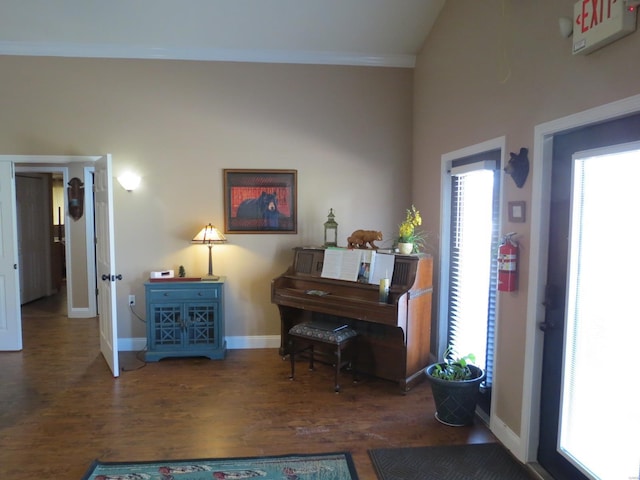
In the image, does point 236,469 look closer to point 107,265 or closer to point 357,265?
point 357,265

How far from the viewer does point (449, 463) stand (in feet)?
8.43

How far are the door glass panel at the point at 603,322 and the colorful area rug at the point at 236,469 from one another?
1.23m

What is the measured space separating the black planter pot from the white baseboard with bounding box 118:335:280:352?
1.99m

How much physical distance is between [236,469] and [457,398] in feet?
4.92

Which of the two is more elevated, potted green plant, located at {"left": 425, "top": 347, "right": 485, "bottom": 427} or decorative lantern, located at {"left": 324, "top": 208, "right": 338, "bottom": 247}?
decorative lantern, located at {"left": 324, "top": 208, "right": 338, "bottom": 247}

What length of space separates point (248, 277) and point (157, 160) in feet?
4.87

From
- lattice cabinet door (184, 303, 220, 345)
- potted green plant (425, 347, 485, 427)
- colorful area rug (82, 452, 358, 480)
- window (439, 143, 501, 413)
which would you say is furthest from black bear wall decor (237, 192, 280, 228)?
colorful area rug (82, 452, 358, 480)

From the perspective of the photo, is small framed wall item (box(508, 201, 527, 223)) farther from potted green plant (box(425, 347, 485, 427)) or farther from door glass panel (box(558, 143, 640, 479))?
potted green plant (box(425, 347, 485, 427))

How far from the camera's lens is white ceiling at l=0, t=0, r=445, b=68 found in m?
3.74

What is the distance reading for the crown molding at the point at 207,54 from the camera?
4.14 meters

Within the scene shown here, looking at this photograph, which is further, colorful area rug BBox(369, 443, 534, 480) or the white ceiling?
the white ceiling

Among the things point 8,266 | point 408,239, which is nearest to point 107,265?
A: point 8,266

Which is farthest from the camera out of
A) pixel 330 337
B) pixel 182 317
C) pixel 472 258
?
pixel 182 317

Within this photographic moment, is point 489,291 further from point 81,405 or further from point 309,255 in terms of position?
point 81,405
